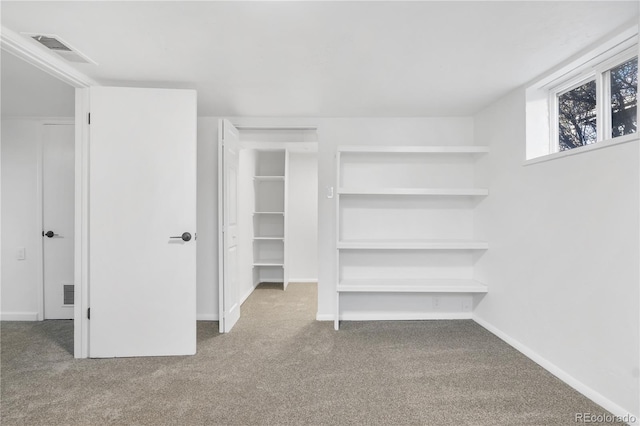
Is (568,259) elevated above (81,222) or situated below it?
below

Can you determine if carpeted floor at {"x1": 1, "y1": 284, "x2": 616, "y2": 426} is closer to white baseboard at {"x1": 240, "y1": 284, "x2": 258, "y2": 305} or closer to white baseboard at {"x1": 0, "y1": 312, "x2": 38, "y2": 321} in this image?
white baseboard at {"x1": 0, "y1": 312, "x2": 38, "y2": 321}

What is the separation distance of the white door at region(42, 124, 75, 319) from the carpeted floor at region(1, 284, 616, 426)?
45cm

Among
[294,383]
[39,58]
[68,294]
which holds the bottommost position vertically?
[294,383]

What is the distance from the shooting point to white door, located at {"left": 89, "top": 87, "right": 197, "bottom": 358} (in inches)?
101

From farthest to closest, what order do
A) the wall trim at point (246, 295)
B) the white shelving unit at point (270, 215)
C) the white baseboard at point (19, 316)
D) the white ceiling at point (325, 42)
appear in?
1. the white shelving unit at point (270, 215)
2. the wall trim at point (246, 295)
3. the white baseboard at point (19, 316)
4. the white ceiling at point (325, 42)

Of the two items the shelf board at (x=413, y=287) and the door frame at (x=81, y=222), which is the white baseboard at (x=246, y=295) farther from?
the door frame at (x=81, y=222)

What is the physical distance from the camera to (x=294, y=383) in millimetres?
2223

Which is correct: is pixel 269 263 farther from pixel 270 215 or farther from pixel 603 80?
pixel 603 80

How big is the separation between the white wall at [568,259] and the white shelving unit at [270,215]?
3.23 metres

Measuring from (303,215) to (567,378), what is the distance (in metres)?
4.01

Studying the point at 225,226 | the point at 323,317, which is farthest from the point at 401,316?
the point at 225,226

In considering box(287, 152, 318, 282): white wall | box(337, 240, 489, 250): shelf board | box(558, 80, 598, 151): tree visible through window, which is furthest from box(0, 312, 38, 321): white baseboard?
box(558, 80, 598, 151): tree visible through window

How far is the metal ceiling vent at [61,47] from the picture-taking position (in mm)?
1956

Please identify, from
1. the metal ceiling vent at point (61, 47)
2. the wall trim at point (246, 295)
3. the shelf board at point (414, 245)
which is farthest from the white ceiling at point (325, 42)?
the wall trim at point (246, 295)
